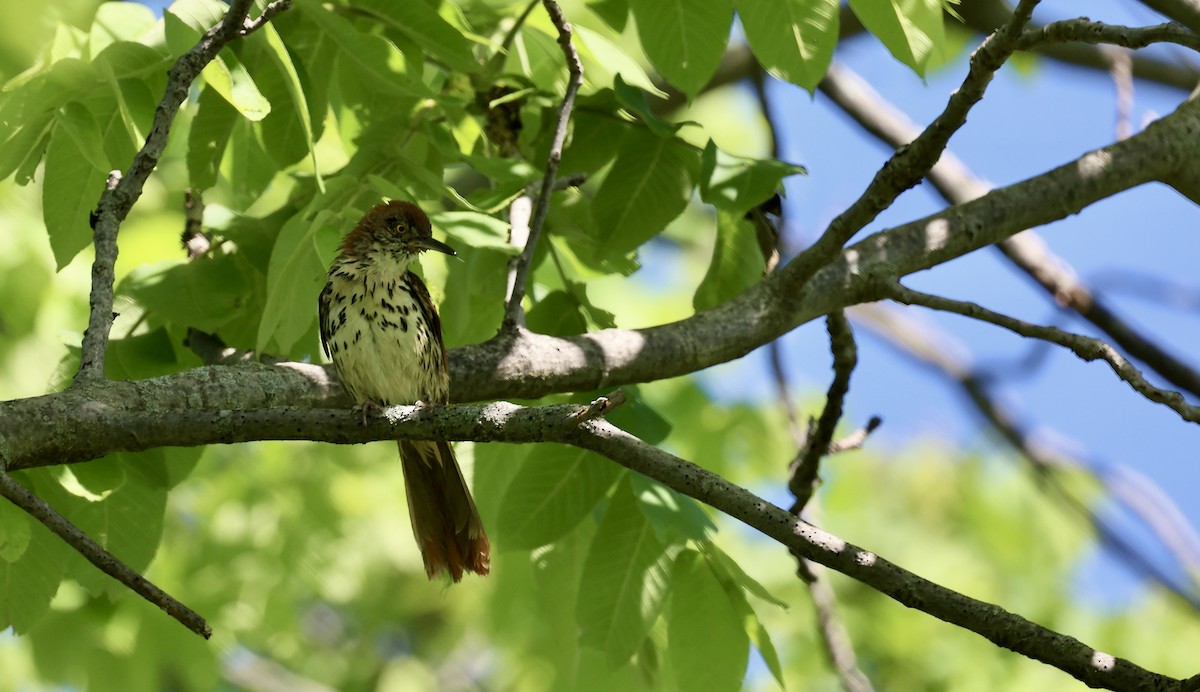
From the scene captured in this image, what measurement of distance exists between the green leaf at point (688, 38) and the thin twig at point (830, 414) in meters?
1.07

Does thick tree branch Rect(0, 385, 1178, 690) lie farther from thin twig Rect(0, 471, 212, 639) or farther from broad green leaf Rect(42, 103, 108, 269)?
broad green leaf Rect(42, 103, 108, 269)

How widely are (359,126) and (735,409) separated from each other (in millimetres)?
2698

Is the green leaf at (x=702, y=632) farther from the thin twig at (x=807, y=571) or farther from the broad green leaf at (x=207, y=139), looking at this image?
the broad green leaf at (x=207, y=139)

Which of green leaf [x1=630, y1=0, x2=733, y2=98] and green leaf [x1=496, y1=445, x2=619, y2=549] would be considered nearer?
green leaf [x1=630, y1=0, x2=733, y2=98]

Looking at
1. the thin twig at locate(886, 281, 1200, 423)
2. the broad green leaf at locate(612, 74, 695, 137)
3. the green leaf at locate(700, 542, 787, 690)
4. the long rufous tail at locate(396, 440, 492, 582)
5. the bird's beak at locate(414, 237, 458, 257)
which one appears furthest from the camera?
the bird's beak at locate(414, 237, 458, 257)

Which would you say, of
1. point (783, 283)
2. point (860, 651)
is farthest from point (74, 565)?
point (860, 651)

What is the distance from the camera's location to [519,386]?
3.28 m

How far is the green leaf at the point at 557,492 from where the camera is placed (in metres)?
3.45

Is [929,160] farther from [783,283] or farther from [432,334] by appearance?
[432,334]

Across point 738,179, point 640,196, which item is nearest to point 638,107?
point 640,196

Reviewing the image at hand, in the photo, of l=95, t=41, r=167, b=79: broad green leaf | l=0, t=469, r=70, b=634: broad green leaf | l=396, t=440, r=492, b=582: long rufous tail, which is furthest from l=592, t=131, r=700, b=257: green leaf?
l=0, t=469, r=70, b=634: broad green leaf

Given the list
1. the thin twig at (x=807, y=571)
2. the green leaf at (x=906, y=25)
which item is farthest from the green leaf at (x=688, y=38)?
the thin twig at (x=807, y=571)

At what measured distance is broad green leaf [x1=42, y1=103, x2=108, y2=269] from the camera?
3139 millimetres

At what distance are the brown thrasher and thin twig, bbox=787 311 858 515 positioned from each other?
1122 mm
